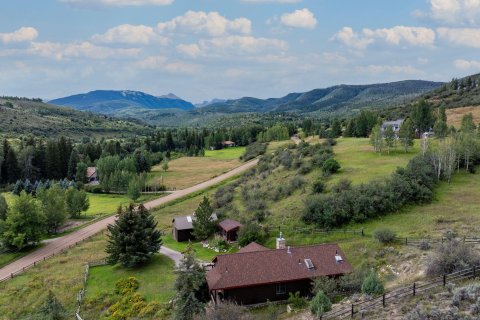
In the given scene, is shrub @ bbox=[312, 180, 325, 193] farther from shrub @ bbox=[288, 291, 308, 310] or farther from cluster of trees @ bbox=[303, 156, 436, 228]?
shrub @ bbox=[288, 291, 308, 310]

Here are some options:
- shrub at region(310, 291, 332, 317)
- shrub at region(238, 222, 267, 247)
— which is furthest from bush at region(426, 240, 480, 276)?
shrub at region(238, 222, 267, 247)

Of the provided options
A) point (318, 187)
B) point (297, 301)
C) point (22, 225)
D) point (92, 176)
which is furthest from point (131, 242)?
point (92, 176)

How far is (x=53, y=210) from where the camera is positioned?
2692 inches

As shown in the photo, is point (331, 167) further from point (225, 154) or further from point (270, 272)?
point (225, 154)

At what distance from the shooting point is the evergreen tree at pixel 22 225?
60062 millimetres

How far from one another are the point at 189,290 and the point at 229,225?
21.3 meters

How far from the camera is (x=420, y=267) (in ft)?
108

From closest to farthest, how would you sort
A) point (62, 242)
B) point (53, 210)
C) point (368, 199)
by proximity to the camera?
point (368, 199) < point (62, 242) < point (53, 210)

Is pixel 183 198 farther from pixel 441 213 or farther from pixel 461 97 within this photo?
pixel 461 97

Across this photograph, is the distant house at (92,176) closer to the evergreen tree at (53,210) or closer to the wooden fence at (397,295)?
the evergreen tree at (53,210)

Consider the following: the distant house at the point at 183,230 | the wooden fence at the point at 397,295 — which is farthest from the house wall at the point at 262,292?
the distant house at the point at 183,230

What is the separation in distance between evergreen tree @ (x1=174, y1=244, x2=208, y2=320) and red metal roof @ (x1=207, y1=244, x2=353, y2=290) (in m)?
1.24

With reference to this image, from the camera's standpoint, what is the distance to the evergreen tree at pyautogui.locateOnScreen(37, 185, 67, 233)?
68.1 m

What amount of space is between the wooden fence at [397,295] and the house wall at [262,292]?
9.83 metres
